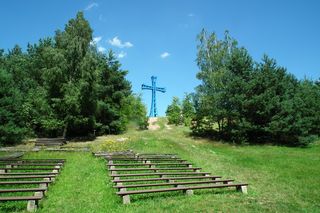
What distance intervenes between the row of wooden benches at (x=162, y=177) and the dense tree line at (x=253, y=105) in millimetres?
14126

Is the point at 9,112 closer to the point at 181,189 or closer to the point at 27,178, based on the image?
the point at 27,178

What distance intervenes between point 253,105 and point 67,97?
1827 centimetres

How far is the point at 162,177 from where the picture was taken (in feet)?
42.4

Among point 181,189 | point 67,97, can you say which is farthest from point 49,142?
point 181,189

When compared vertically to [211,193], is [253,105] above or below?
above

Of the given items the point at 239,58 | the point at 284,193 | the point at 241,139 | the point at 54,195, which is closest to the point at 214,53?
the point at 239,58

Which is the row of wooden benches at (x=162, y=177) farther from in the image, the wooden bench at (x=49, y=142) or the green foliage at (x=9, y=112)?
the green foliage at (x=9, y=112)

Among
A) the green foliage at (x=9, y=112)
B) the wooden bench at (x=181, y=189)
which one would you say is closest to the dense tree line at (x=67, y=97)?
the green foliage at (x=9, y=112)

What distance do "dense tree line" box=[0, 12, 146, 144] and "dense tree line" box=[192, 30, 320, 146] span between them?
35.2ft

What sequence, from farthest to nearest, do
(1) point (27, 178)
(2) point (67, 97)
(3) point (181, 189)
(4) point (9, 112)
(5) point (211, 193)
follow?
1. (2) point (67, 97)
2. (4) point (9, 112)
3. (1) point (27, 178)
4. (5) point (211, 193)
5. (3) point (181, 189)

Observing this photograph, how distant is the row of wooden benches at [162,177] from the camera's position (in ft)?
33.7

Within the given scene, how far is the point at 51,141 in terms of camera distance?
2706cm

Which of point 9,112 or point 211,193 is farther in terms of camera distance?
point 9,112

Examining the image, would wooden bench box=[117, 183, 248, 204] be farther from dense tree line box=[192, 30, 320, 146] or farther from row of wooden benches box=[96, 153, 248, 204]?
dense tree line box=[192, 30, 320, 146]
